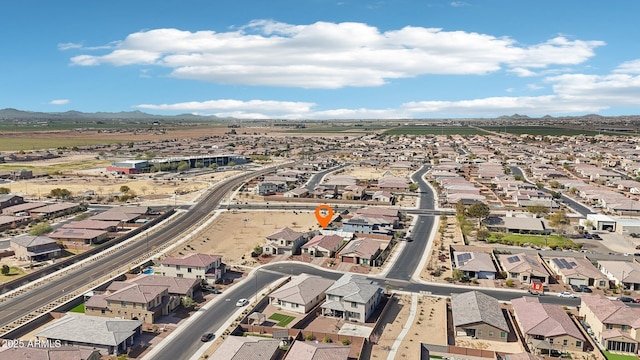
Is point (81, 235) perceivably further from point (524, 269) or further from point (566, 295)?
point (566, 295)

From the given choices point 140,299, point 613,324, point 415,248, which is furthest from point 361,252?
point 613,324

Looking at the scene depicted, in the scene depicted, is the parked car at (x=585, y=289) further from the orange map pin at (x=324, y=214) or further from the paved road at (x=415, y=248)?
the orange map pin at (x=324, y=214)

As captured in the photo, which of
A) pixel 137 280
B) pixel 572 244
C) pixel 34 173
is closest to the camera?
pixel 137 280

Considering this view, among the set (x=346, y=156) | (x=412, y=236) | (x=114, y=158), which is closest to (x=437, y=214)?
(x=412, y=236)

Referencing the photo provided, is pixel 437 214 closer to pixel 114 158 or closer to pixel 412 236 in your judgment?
pixel 412 236

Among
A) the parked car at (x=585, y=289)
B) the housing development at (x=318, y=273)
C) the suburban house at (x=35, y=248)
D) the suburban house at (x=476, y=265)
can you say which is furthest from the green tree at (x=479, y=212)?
the suburban house at (x=35, y=248)

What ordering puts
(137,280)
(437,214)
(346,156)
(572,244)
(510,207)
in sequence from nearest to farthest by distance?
(137,280)
(572,244)
(437,214)
(510,207)
(346,156)

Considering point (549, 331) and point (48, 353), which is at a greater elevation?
point (48, 353)

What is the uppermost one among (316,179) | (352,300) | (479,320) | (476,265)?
(316,179)
